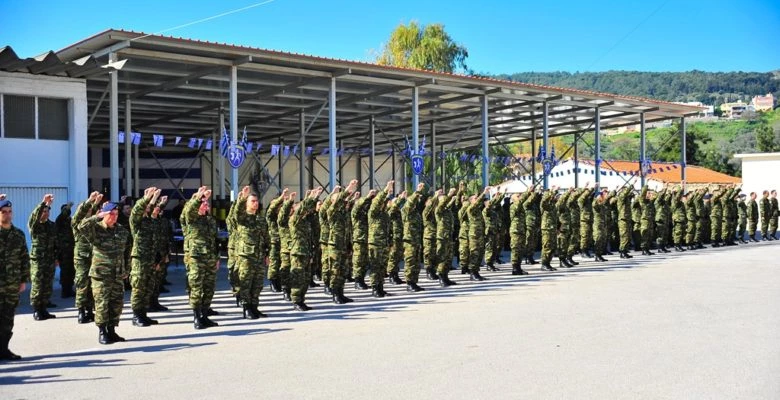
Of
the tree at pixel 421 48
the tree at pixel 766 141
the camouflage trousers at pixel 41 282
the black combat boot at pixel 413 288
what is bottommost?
the black combat boot at pixel 413 288

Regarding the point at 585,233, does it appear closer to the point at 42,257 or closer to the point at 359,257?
the point at 359,257

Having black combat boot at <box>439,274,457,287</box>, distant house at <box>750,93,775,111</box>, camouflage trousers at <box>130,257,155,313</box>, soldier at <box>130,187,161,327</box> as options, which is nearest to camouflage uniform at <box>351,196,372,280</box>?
black combat boot at <box>439,274,457,287</box>

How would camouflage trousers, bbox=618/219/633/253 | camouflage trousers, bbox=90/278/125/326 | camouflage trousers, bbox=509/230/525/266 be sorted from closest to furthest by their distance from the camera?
camouflage trousers, bbox=90/278/125/326 → camouflage trousers, bbox=509/230/525/266 → camouflage trousers, bbox=618/219/633/253

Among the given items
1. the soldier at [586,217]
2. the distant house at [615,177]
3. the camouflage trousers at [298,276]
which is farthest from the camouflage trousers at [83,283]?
the distant house at [615,177]

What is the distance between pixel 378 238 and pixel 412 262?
3.04 ft

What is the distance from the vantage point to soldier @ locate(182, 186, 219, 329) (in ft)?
29.0

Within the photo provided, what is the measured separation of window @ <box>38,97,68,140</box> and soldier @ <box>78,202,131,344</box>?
697cm

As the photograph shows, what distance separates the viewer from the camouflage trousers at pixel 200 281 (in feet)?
29.0

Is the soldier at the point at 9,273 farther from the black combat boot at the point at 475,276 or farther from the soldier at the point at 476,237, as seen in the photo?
the black combat boot at the point at 475,276

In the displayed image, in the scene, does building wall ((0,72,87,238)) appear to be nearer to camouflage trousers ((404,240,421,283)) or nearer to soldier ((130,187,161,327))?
soldier ((130,187,161,327))

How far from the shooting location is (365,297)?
11.5 metres

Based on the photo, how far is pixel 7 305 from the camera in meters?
7.32

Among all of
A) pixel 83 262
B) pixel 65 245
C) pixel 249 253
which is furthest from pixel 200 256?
pixel 65 245

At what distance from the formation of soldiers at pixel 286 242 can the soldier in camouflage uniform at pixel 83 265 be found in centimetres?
2
